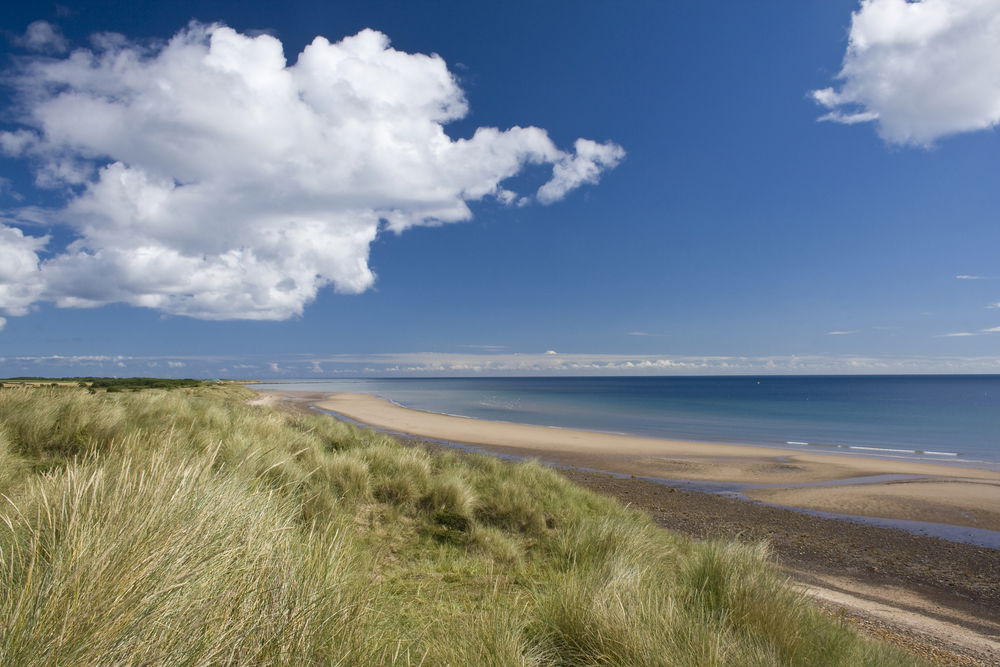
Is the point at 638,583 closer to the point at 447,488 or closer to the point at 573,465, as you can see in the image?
the point at 447,488

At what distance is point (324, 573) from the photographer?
3242 millimetres

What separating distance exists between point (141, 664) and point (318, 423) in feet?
40.4

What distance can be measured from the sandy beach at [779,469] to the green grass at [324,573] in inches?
403

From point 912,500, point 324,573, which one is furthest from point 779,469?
point 324,573

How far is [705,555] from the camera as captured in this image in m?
5.57

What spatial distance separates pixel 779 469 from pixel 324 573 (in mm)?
21441

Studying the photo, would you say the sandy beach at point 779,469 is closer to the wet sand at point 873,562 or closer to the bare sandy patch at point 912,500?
the bare sandy patch at point 912,500

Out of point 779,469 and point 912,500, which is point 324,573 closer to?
point 912,500

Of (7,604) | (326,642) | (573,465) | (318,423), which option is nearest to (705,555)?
(326,642)

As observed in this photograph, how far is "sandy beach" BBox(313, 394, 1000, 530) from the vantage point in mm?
14422

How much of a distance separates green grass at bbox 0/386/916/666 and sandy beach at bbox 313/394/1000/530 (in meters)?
10.2

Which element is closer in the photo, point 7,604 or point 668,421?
point 7,604

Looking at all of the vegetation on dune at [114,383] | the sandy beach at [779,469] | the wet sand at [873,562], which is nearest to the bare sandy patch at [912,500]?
the sandy beach at [779,469]

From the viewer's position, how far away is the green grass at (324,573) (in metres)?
2.05
